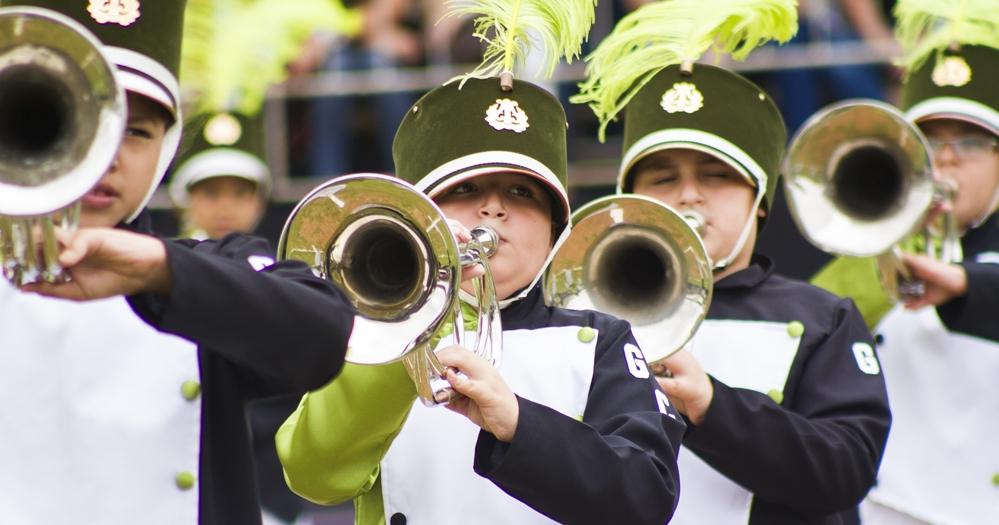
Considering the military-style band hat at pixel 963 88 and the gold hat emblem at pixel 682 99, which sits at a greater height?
the gold hat emblem at pixel 682 99

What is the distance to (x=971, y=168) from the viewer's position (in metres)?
5.62

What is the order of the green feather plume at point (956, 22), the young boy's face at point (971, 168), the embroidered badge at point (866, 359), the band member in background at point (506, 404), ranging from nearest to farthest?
the band member in background at point (506, 404), the embroidered badge at point (866, 359), the young boy's face at point (971, 168), the green feather plume at point (956, 22)

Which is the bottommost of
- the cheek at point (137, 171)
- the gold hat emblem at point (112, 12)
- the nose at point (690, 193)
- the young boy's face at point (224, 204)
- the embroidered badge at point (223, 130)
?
the young boy's face at point (224, 204)

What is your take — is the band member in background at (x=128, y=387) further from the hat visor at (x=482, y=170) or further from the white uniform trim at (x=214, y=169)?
the white uniform trim at (x=214, y=169)

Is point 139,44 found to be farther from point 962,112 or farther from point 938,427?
point 962,112

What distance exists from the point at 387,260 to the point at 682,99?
1.54 meters

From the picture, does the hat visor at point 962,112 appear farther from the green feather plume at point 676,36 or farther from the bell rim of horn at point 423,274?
the bell rim of horn at point 423,274

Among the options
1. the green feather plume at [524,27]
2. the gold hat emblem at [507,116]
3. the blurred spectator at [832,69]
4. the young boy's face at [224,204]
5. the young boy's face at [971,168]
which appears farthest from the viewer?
the blurred spectator at [832,69]

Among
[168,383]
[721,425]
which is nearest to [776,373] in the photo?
[721,425]

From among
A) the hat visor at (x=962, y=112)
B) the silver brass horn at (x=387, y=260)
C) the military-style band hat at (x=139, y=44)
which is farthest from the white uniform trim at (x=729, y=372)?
the military-style band hat at (x=139, y=44)

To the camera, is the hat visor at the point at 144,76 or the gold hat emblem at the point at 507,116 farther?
the gold hat emblem at the point at 507,116

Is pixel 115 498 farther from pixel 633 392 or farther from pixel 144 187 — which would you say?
pixel 633 392

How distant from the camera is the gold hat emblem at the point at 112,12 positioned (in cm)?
347

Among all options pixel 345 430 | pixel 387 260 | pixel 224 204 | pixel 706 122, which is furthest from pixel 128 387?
pixel 224 204
